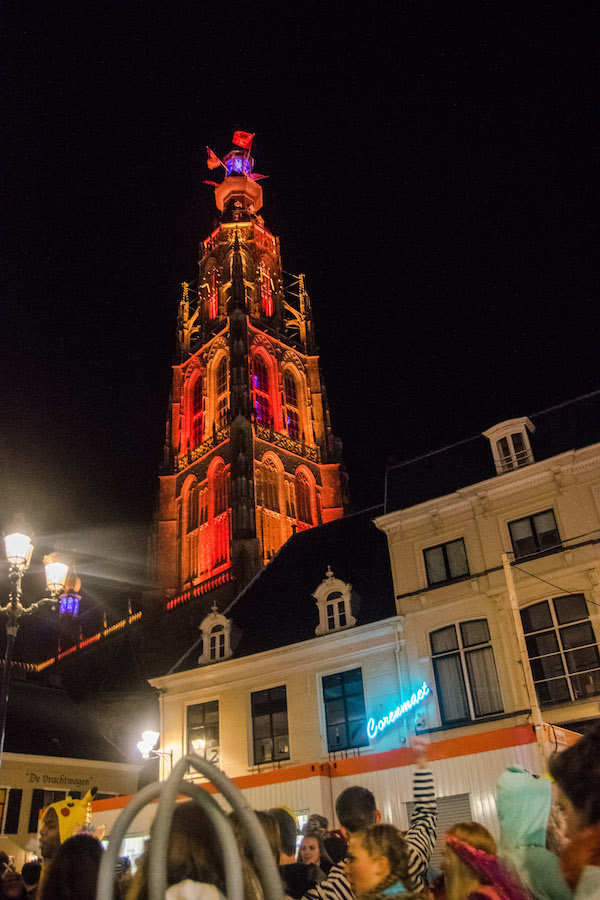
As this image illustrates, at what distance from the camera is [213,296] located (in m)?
60.4

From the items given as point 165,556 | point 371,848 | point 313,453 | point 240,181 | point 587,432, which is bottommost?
point 371,848

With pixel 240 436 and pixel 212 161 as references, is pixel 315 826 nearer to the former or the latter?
pixel 240 436

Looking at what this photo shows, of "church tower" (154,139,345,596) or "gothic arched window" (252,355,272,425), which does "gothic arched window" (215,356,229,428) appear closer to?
"church tower" (154,139,345,596)

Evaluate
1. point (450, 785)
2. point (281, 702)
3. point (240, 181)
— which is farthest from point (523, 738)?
point (240, 181)

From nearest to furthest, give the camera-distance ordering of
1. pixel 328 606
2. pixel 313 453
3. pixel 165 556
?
pixel 328 606, pixel 165 556, pixel 313 453

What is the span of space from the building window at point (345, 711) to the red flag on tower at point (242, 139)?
66887mm

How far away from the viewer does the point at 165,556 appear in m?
47.8

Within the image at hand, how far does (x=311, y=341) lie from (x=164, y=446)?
1540 cm

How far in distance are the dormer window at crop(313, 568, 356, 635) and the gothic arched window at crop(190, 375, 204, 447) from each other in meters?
32.1

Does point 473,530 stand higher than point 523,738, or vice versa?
point 473,530

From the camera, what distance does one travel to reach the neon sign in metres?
16.8

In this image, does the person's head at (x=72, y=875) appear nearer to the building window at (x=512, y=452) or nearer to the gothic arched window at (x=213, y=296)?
the building window at (x=512, y=452)

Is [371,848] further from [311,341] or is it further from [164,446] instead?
[311,341]

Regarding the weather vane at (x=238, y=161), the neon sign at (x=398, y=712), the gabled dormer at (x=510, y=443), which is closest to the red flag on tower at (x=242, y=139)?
the weather vane at (x=238, y=161)
